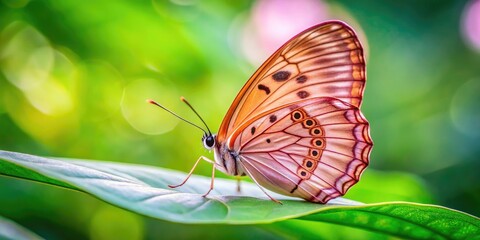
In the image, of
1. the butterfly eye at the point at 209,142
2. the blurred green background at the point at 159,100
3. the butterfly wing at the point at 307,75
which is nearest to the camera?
the butterfly wing at the point at 307,75

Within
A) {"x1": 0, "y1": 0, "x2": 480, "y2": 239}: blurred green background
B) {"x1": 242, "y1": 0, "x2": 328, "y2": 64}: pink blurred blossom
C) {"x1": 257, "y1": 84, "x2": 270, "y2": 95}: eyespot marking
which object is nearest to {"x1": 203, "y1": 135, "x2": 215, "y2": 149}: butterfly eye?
{"x1": 257, "y1": 84, "x2": 270, "y2": 95}: eyespot marking

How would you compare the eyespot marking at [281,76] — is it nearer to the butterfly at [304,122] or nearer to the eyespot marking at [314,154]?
the butterfly at [304,122]

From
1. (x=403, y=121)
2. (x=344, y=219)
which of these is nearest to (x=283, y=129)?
(x=344, y=219)

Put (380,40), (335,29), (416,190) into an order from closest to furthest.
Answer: (335,29)
(416,190)
(380,40)

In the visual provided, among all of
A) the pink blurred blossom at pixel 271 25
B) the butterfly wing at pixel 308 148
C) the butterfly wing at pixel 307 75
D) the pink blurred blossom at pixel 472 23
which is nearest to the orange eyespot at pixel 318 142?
the butterfly wing at pixel 308 148

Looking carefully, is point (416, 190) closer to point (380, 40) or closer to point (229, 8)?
point (229, 8)

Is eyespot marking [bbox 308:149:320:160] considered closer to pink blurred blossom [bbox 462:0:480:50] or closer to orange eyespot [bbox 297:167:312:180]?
orange eyespot [bbox 297:167:312:180]

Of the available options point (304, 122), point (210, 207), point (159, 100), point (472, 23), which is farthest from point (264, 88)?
point (472, 23)
